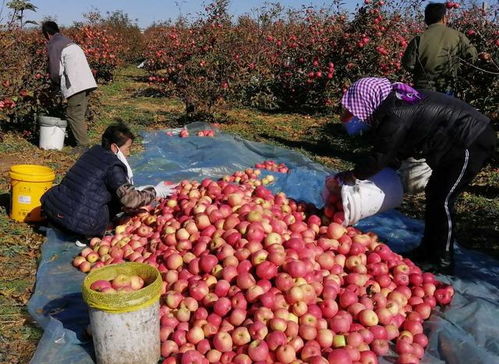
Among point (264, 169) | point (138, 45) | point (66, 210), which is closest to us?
point (66, 210)

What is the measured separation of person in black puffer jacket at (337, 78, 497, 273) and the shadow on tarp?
2.09 feet

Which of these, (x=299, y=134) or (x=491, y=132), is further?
Answer: (x=299, y=134)

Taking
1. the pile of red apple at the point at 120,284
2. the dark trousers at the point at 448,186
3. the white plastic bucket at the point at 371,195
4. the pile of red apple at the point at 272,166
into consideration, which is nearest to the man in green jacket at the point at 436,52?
the pile of red apple at the point at 272,166

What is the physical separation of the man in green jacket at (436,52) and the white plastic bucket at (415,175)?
1.50 m

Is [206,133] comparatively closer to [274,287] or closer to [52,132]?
[52,132]

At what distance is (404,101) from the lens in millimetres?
3689

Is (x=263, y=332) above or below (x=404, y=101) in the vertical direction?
below

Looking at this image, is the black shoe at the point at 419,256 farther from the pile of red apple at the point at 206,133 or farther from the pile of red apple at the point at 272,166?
the pile of red apple at the point at 206,133

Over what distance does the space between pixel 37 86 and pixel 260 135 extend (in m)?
4.09

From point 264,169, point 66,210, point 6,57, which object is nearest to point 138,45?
point 6,57

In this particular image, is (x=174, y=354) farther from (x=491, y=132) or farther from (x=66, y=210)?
(x=491, y=132)

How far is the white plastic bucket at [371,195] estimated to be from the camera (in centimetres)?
406

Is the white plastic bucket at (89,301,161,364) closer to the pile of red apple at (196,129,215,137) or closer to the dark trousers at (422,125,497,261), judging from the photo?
the dark trousers at (422,125,497,261)

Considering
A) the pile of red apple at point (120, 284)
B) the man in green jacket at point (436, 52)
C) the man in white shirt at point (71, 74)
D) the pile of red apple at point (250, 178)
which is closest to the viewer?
the pile of red apple at point (120, 284)
